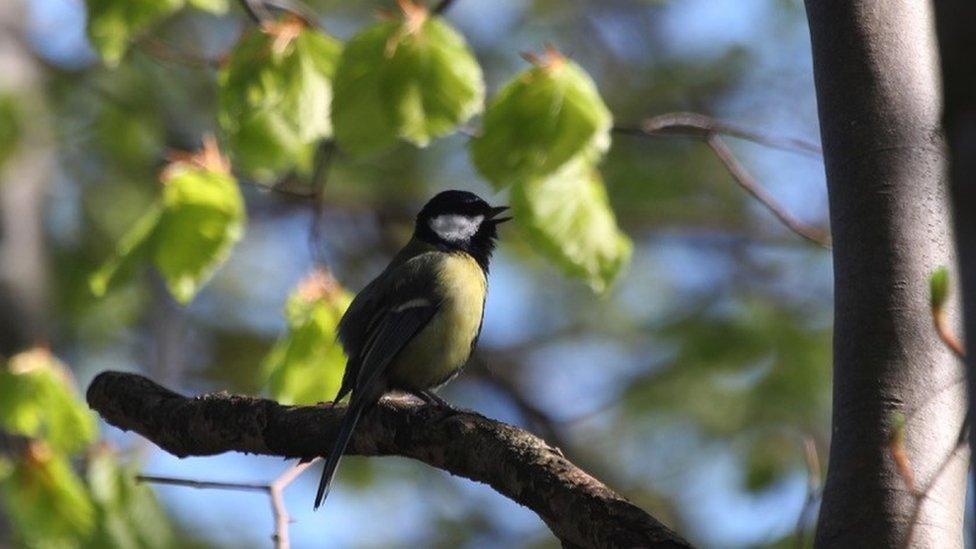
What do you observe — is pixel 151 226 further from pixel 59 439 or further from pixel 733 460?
pixel 733 460

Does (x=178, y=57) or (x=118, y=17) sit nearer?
(x=118, y=17)

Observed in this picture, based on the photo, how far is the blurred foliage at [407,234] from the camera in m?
4.20

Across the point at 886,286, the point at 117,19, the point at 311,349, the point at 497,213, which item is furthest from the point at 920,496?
the point at 117,19

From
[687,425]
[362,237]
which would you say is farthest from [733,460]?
[362,237]

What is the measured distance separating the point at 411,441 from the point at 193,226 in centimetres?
160

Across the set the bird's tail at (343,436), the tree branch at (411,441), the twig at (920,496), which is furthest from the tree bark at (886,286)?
the bird's tail at (343,436)

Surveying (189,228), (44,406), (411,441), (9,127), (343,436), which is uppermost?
(411,441)

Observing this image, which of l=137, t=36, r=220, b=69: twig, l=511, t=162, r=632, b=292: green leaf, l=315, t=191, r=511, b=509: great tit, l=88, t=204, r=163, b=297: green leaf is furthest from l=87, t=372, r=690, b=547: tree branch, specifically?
l=137, t=36, r=220, b=69: twig

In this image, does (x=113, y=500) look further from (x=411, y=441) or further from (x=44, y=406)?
(x=411, y=441)

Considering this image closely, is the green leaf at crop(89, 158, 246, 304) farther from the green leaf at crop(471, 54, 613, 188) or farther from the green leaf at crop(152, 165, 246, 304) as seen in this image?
the green leaf at crop(471, 54, 613, 188)

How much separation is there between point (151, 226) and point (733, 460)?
4237 millimetres

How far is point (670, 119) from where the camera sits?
3979 mm

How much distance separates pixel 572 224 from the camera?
3.91m

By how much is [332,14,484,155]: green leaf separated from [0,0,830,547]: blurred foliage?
1.16 feet
